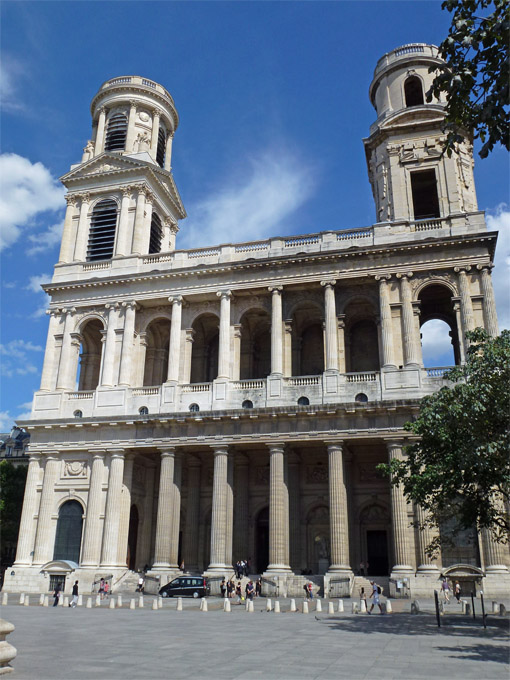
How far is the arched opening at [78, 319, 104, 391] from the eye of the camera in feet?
148

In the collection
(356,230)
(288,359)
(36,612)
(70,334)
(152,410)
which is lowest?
(36,612)

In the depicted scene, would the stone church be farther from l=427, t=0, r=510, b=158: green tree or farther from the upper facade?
l=427, t=0, r=510, b=158: green tree

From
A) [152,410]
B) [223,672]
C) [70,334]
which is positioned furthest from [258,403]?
[223,672]

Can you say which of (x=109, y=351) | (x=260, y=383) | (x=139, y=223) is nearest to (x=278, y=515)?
(x=260, y=383)

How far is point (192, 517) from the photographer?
132 ft

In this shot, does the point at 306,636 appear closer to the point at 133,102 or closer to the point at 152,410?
the point at 152,410

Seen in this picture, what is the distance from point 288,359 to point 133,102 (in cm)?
2654

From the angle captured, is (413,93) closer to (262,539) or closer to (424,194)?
(424,194)

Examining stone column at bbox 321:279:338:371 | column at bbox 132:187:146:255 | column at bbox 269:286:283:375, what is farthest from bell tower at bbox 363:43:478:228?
column at bbox 132:187:146:255

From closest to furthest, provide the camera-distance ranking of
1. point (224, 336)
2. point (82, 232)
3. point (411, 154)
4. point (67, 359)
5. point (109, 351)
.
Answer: point (224, 336) → point (109, 351) → point (411, 154) → point (67, 359) → point (82, 232)

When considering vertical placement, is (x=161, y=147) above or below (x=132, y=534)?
above

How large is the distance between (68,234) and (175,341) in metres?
13.7

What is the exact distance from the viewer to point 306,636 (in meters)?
17.2

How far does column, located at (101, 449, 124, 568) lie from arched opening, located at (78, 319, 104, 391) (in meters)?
8.13
